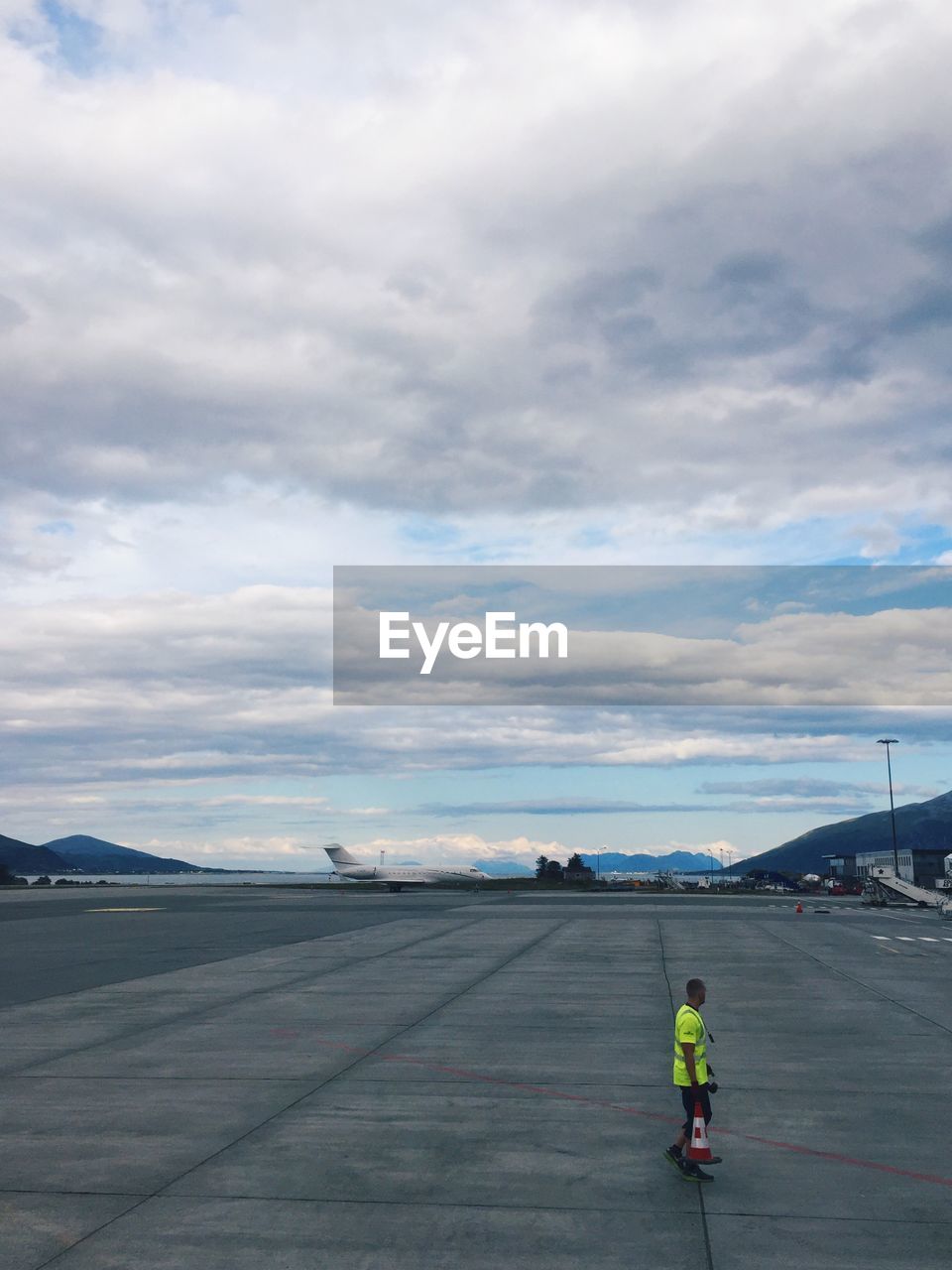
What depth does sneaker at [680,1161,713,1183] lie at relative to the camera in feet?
34.9

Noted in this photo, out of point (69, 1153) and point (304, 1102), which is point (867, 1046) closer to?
point (304, 1102)

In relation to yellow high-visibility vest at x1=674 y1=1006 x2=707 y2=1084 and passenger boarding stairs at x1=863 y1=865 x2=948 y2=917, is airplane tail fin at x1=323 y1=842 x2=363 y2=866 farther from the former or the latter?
yellow high-visibility vest at x1=674 y1=1006 x2=707 y2=1084

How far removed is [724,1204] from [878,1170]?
6.66 feet

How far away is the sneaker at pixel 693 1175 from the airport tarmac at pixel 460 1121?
0.11m

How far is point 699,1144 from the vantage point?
10.9m

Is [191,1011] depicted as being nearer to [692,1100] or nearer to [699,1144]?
[692,1100]

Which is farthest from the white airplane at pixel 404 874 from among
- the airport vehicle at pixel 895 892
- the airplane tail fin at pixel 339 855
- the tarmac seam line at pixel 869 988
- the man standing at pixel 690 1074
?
the man standing at pixel 690 1074

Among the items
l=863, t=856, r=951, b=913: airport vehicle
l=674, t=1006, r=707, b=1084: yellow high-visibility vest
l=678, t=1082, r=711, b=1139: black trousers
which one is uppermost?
l=674, t=1006, r=707, b=1084: yellow high-visibility vest

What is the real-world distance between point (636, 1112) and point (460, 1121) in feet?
7.22

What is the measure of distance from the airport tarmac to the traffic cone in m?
0.26

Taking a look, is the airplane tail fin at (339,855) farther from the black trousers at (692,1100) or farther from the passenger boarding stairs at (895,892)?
the black trousers at (692,1100)

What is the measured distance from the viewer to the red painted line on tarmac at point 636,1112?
1093 centimetres

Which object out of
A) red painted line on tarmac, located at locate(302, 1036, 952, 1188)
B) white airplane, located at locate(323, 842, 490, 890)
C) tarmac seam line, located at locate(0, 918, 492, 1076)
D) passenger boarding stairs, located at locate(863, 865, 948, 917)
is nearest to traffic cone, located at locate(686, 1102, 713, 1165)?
red painted line on tarmac, located at locate(302, 1036, 952, 1188)

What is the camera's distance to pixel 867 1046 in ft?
58.6
